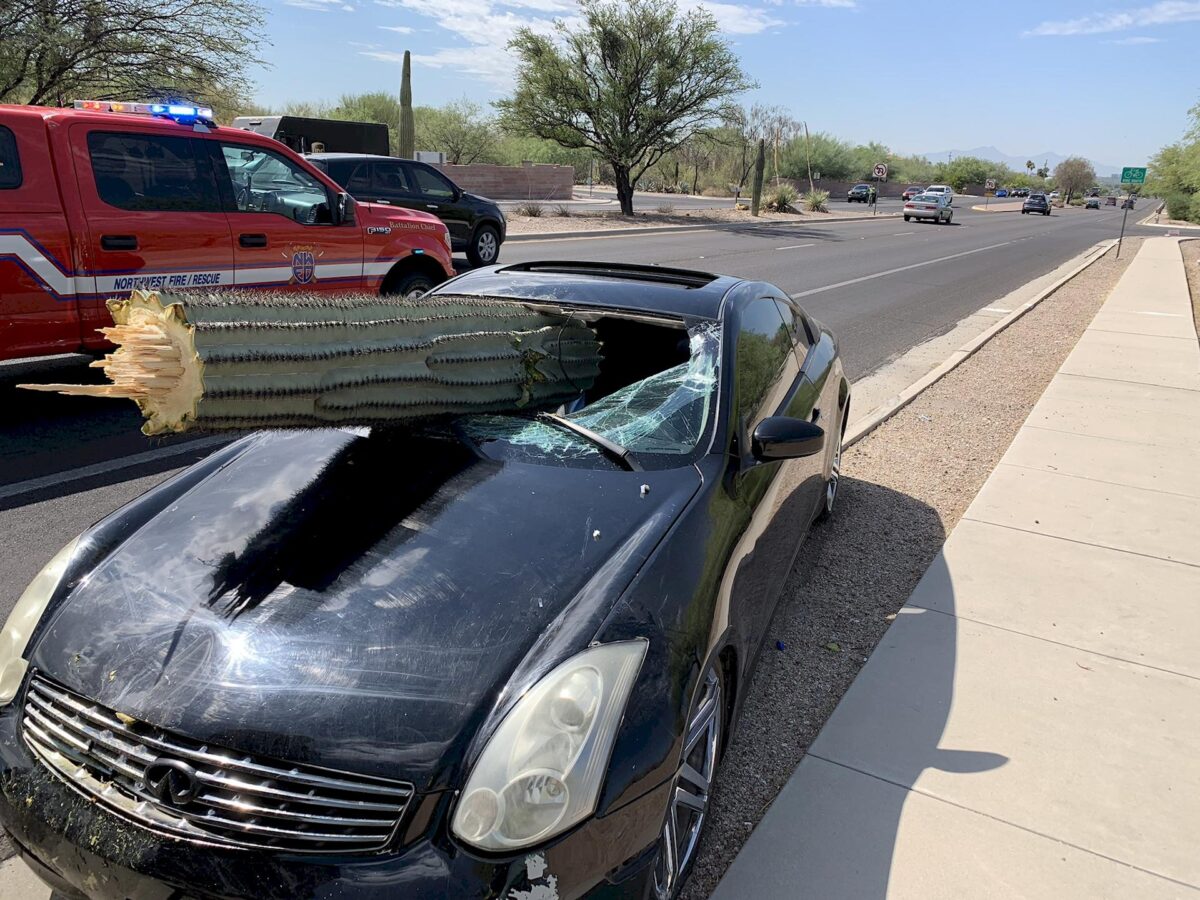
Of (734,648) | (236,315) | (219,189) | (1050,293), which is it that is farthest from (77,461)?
(1050,293)

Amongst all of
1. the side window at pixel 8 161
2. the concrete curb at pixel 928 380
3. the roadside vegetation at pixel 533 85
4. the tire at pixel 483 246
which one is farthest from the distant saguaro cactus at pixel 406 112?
the side window at pixel 8 161

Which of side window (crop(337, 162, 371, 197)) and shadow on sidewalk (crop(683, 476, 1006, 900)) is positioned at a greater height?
side window (crop(337, 162, 371, 197))

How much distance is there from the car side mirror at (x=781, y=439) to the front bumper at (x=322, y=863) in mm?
1348

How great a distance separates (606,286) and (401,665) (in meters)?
2.17

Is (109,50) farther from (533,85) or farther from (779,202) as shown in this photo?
(779,202)

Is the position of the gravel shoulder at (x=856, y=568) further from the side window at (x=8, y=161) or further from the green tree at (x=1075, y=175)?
the green tree at (x=1075, y=175)

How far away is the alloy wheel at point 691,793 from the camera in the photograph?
216 centimetres

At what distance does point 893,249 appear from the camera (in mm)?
27078

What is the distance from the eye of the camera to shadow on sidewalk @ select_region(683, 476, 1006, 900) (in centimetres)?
262

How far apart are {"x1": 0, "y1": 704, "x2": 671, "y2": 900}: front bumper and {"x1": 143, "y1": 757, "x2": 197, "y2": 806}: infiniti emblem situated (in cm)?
8

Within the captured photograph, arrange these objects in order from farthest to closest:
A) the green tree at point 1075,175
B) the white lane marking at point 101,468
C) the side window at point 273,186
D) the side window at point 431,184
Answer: the green tree at point 1075,175 → the side window at point 431,184 → the side window at point 273,186 → the white lane marking at point 101,468

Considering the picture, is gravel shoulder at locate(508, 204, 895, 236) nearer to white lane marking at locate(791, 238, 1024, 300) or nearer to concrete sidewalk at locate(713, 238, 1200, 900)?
white lane marking at locate(791, 238, 1024, 300)

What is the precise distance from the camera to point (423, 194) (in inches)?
582

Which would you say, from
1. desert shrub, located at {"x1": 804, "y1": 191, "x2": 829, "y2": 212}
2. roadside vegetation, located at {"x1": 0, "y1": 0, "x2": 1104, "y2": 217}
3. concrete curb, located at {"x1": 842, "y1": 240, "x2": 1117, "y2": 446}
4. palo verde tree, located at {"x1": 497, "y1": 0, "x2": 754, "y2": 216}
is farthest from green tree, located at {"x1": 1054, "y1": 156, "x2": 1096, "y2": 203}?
concrete curb, located at {"x1": 842, "y1": 240, "x2": 1117, "y2": 446}
